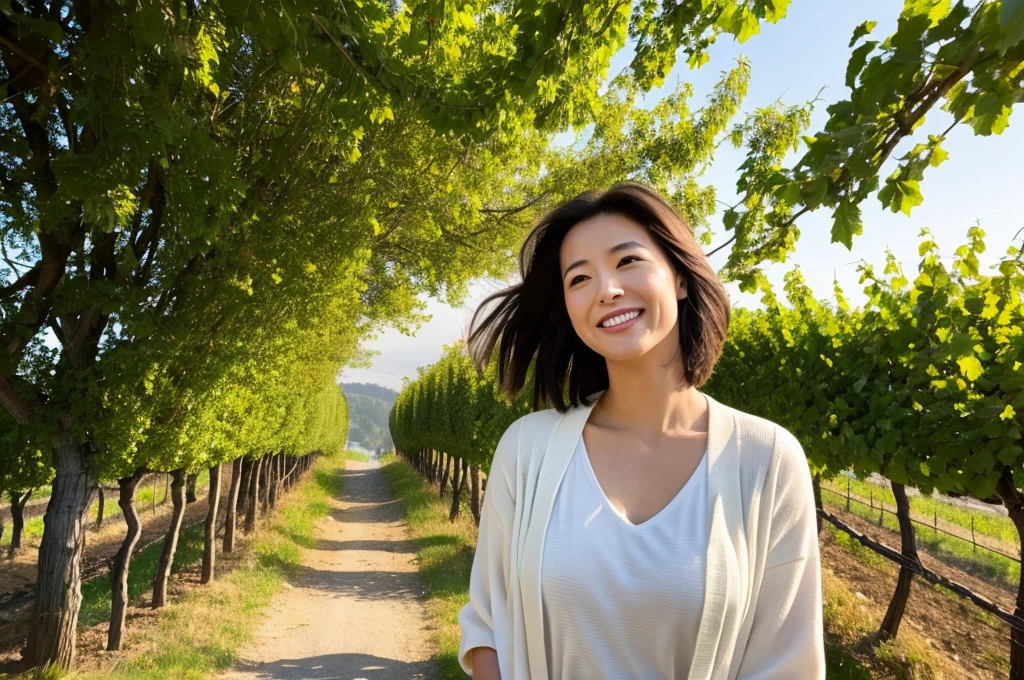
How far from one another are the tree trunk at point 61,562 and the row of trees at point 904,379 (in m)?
6.25

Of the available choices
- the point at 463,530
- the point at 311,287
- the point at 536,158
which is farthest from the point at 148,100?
the point at 463,530

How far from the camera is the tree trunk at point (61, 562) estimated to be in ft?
24.2

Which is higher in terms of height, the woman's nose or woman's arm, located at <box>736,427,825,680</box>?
the woman's nose

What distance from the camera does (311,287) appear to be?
7.98 m

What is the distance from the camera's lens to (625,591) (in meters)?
1.56

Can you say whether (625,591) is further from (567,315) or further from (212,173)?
(212,173)

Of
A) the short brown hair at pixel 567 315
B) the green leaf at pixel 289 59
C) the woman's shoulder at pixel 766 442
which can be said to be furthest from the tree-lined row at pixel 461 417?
Result: the woman's shoulder at pixel 766 442

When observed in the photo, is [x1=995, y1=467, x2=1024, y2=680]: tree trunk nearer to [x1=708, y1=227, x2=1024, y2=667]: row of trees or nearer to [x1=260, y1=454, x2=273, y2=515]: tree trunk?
[x1=708, y1=227, x2=1024, y2=667]: row of trees

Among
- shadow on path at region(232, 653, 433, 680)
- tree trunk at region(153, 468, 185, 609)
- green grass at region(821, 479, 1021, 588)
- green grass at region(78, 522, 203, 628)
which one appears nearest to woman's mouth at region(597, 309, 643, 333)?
shadow on path at region(232, 653, 433, 680)

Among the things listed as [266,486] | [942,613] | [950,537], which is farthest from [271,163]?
[266,486]

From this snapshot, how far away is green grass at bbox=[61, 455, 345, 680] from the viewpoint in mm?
8039

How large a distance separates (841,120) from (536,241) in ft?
3.01

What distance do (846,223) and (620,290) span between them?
1.88ft

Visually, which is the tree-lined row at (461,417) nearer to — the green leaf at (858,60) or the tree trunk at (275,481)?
the tree trunk at (275,481)
